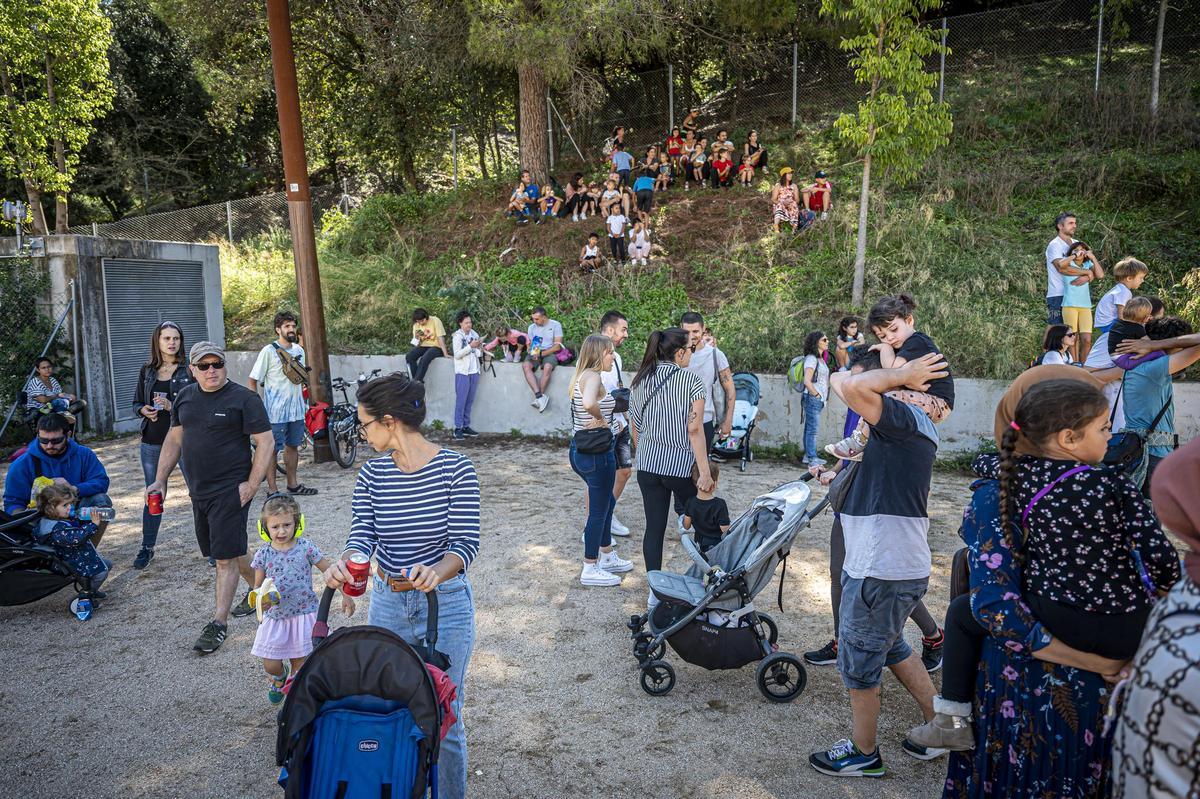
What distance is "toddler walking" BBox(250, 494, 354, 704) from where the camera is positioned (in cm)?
422

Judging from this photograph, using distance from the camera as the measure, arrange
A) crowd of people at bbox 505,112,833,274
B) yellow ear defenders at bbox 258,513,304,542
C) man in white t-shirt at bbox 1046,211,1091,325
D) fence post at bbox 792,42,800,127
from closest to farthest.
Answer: yellow ear defenders at bbox 258,513,304,542 → man in white t-shirt at bbox 1046,211,1091,325 → crowd of people at bbox 505,112,833,274 → fence post at bbox 792,42,800,127

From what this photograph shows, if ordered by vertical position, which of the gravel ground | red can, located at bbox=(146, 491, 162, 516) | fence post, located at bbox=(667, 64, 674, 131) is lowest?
the gravel ground

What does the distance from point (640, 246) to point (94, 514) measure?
1053cm

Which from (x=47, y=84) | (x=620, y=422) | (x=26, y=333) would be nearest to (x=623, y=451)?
(x=620, y=422)

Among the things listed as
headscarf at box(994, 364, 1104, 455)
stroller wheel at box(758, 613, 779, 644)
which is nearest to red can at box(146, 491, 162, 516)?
stroller wheel at box(758, 613, 779, 644)

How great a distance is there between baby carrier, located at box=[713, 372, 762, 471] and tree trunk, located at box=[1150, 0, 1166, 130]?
1053cm

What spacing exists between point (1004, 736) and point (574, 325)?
10954 mm

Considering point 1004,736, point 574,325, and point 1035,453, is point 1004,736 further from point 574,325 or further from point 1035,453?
point 574,325

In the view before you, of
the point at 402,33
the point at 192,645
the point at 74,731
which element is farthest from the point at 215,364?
the point at 402,33

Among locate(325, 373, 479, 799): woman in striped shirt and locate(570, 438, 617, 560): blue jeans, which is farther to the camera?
locate(570, 438, 617, 560): blue jeans

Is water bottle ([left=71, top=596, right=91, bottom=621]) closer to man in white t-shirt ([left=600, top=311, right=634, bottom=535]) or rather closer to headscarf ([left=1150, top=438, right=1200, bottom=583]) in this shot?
man in white t-shirt ([left=600, top=311, right=634, bottom=535])

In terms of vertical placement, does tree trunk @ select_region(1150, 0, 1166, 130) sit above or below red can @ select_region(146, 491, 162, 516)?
above

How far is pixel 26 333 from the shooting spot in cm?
1139

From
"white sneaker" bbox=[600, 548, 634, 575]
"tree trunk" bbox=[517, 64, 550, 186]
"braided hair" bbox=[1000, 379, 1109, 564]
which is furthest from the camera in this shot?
"tree trunk" bbox=[517, 64, 550, 186]
